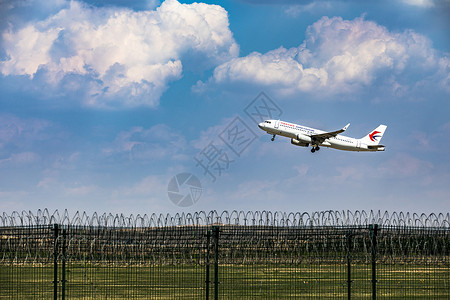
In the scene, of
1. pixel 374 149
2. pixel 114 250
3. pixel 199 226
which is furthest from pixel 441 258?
pixel 374 149

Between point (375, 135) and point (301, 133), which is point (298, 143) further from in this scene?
point (375, 135)

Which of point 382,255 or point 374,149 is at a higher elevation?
point 374,149

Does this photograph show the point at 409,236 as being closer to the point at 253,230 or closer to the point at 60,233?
the point at 253,230

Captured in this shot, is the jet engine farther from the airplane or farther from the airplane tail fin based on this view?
the airplane tail fin

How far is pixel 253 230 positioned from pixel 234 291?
12.1m

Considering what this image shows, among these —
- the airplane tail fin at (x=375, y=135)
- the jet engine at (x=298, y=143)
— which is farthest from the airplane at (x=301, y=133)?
the airplane tail fin at (x=375, y=135)

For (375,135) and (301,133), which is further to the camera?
(375,135)

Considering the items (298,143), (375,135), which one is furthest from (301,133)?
(375,135)

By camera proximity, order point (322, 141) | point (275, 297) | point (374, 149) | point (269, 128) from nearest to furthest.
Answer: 1. point (275, 297)
2. point (269, 128)
3. point (322, 141)
4. point (374, 149)

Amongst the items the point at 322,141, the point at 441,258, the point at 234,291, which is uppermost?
the point at 322,141

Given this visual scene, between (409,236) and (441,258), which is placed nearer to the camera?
(409,236)

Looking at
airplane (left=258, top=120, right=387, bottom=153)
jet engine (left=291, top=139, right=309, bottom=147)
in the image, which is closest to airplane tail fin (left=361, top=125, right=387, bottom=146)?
airplane (left=258, top=120, right=387, bottom=153)

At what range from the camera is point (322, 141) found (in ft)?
236

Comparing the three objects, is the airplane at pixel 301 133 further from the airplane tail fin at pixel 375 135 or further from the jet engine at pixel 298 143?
the airplane tail fin at pixel 375 135
